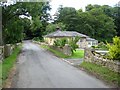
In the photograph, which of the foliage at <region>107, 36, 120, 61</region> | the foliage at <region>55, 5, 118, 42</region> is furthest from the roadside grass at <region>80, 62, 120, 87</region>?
the foliage at <region>55, 5, 118, 42</region>

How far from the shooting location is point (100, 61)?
69.6 feet

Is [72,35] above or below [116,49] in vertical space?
below

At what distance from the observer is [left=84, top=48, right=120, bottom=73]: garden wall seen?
698 inches

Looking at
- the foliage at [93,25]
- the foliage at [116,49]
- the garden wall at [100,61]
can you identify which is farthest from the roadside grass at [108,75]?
the foliage at [93,25]

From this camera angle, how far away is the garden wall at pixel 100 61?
17.7 meters

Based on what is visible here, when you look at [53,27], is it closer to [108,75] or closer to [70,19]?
[70,19]

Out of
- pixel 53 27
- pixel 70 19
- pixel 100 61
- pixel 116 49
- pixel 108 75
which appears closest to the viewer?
pixel 108 75

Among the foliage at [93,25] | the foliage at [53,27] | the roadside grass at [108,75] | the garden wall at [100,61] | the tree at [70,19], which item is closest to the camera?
the roadside grass at [108,75]

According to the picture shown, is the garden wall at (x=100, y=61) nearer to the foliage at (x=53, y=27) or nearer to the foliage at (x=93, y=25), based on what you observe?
the foliage at (x=93, y=25)

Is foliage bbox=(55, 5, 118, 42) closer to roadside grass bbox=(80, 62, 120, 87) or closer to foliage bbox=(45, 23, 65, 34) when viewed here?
foliage bbox=(45, 23, 65, 34)

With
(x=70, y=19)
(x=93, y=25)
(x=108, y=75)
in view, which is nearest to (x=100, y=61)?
(x=108, y=75)

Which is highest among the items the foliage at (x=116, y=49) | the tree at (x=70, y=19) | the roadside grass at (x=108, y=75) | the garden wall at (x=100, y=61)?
the tree at (x=70, y=19)

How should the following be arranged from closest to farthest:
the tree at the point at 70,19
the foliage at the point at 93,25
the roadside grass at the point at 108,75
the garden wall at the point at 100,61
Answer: the roadside grass at the point at 108,75 → the garden wall at the point at 100,61 → the foliage at the point at 93,25 → the tree at the point at 70,19

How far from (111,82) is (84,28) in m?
72.0
